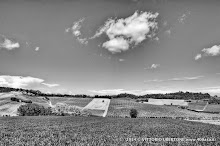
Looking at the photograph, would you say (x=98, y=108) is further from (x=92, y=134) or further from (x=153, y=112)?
(x=92, y=134)

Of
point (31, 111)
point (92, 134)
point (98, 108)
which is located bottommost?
point (98, 108)

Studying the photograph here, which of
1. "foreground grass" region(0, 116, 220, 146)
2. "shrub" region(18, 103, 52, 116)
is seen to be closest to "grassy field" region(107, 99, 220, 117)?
"shrub" region(18, 103, 52, 116)

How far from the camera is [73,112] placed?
88688 mm

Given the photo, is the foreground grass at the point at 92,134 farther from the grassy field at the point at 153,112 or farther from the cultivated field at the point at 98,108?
the grassy field at the point at 153,112

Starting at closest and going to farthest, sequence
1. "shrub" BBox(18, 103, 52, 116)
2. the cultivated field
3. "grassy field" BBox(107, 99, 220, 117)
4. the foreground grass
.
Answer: the foreground grass < "shrub" BBox(18, 103, 52, 116) < "grassy field" BBox(107, 99, 220, 117) < the cultivated field

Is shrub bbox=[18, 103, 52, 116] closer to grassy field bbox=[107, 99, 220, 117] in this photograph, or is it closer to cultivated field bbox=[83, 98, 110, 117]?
cultivated field bbox=[83, 98, 110, 117]

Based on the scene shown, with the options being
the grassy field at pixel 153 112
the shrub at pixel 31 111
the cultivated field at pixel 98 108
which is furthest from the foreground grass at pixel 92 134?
the grassy field at pixel 153 112

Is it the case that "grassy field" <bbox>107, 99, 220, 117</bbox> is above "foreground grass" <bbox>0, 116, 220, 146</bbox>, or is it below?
below

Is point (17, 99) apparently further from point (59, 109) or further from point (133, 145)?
point (133, 145)

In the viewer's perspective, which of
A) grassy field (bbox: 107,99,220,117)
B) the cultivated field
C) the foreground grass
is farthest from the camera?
the cultivated field

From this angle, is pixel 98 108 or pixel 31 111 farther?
pixel 98 108

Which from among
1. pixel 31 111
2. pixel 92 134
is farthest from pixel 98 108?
pixel 92 134

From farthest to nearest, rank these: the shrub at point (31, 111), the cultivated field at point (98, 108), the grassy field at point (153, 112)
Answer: the cultivated field at point (98, 108) < the grassy field at point (153, 112) < the shrub at point (31, 111)

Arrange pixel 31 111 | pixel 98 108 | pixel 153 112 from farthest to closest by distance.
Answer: pixel 98 108
pixel 153 112
pixel 31 111
